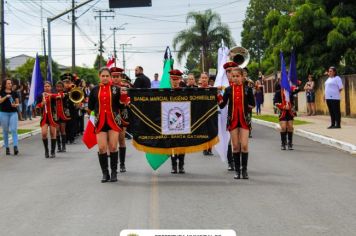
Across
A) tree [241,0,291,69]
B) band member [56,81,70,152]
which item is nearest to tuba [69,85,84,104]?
band member [56,81,70,152]

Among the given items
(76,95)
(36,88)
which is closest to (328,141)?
(76,95)

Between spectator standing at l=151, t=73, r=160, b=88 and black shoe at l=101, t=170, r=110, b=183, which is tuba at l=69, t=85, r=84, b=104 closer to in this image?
spectator standing at l=151, t=73, r=160, b=88

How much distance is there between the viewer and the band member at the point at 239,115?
434 inches

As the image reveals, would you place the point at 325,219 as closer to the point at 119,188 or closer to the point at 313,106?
the point at 119,188

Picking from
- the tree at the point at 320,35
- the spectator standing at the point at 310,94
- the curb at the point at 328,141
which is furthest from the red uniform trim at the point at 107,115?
the tree at the point at 320,35

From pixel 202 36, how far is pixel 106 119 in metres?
57.9

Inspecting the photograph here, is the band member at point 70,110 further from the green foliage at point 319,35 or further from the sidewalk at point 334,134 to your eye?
the green foliage at point 319,35

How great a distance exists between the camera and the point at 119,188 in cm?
1026

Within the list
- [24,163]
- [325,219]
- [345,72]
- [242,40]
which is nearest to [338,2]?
[345,72]

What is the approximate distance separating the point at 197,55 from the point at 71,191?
62394mm

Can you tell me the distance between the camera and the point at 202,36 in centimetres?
6819

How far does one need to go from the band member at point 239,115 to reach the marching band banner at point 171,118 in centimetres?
55

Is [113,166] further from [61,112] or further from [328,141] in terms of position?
[328,141]

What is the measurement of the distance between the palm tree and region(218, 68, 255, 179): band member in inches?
2226
